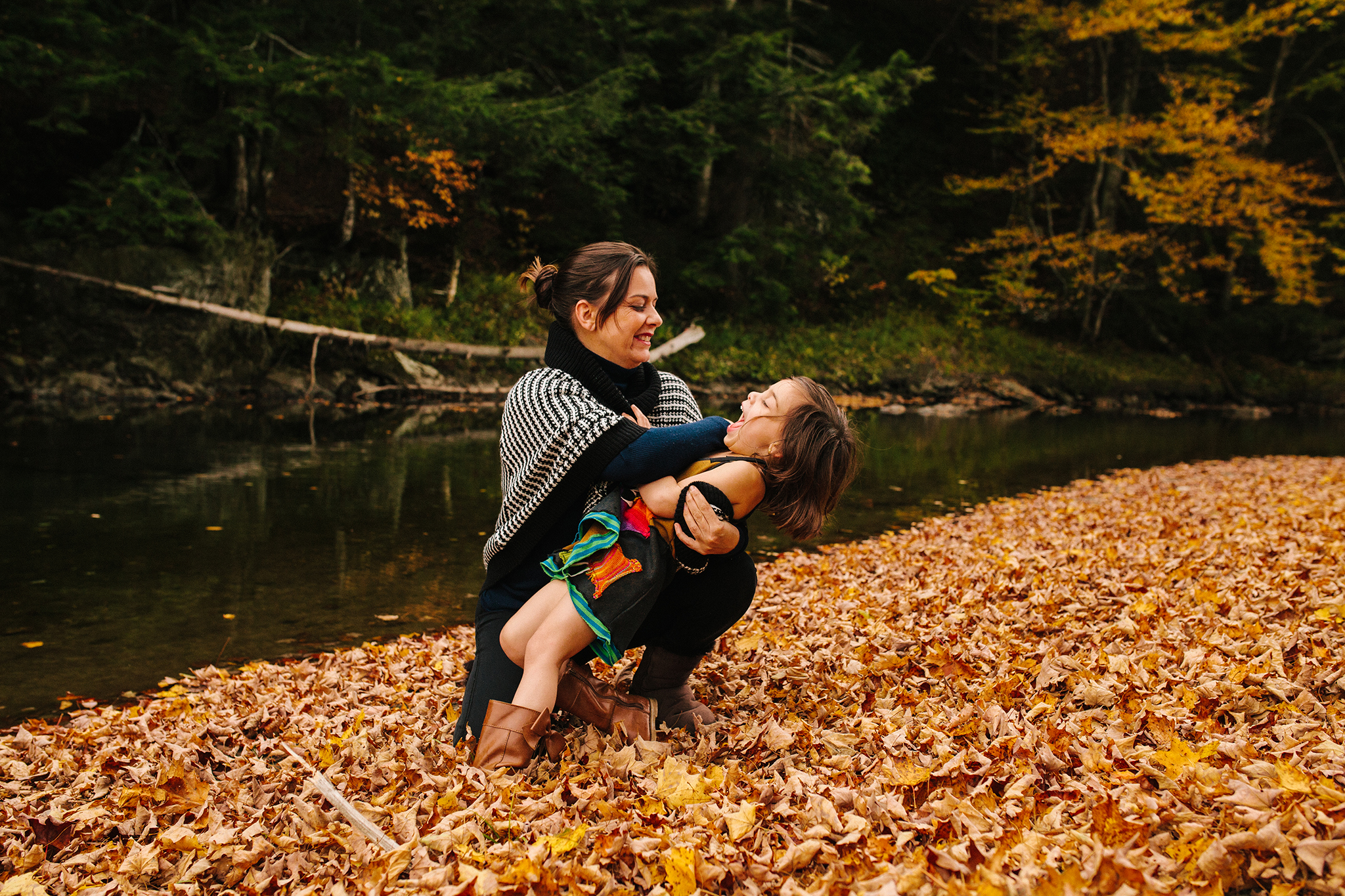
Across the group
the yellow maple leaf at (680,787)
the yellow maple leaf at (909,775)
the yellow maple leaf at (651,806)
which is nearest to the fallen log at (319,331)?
the yellow maple leaf at (680,787)

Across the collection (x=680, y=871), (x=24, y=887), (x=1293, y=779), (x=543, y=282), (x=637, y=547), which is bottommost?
(x=24, y=887)

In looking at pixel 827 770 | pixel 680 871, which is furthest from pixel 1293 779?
pixel 680 871

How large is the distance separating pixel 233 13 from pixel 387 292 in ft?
19.6

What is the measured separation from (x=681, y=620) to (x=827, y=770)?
0.67 meters

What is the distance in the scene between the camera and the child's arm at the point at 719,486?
2588 millimetres

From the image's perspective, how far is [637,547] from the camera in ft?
8.44

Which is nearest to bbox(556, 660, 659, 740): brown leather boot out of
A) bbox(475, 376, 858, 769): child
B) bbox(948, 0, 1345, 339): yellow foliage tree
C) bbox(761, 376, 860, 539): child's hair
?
bbox(475, 376, 858, 769): child

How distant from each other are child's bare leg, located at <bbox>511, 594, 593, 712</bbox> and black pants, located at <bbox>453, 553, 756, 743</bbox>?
151mm

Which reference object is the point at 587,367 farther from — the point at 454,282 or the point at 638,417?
the point at 454,282

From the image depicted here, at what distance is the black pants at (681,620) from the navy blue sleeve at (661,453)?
34cm

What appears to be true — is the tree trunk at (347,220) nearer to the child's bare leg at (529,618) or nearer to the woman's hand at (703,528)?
the child's bare leg at (529,618)

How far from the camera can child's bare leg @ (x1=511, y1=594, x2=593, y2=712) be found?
2.54 metres

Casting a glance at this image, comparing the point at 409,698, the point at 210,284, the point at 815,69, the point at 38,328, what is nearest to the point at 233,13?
the point at 210,284

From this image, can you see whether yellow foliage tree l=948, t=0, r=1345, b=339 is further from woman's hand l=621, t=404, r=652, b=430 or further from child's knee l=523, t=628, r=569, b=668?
child's knee l=523, t=628, r=569, b=668
